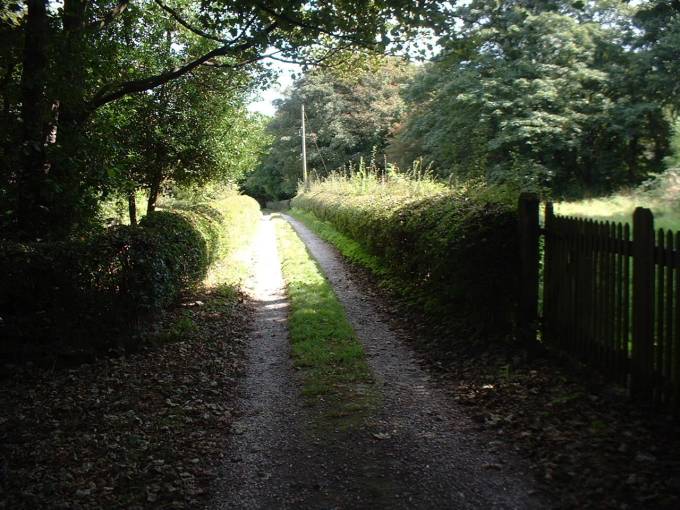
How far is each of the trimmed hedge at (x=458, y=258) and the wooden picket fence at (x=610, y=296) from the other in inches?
11.3

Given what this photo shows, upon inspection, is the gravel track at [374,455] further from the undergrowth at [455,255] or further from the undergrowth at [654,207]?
the undergrowth at [654,207]

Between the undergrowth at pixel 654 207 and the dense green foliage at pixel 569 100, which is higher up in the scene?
the dense green foliage at pixel 569 100

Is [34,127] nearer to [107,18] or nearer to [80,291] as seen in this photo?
[80,291]

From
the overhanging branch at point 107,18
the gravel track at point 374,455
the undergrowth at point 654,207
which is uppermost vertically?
the overhanging branch at point 107,18

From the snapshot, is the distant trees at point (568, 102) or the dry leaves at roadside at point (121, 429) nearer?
the dry leaves at roadside at point (121, 429)

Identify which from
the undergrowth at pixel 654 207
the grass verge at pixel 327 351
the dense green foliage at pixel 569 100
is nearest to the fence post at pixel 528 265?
the grass verge at pixel 327 351

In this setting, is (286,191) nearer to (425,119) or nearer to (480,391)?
(425,119)

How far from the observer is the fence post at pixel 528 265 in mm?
6246

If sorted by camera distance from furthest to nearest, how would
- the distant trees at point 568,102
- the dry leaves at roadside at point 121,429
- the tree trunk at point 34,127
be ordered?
the distant trees at point 568,102 < the tree trunk at point 34,127 < the dry leaves at roadside at point 121,429

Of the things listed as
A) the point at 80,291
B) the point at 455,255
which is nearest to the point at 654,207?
the point at 455,255

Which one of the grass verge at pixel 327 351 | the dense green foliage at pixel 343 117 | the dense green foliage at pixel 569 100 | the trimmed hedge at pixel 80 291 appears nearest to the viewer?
the grass verge at pixel 327 351

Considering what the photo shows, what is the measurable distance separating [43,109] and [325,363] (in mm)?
5801

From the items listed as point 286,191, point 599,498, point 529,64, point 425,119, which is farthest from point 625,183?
point 286,191

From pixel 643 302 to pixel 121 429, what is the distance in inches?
195
